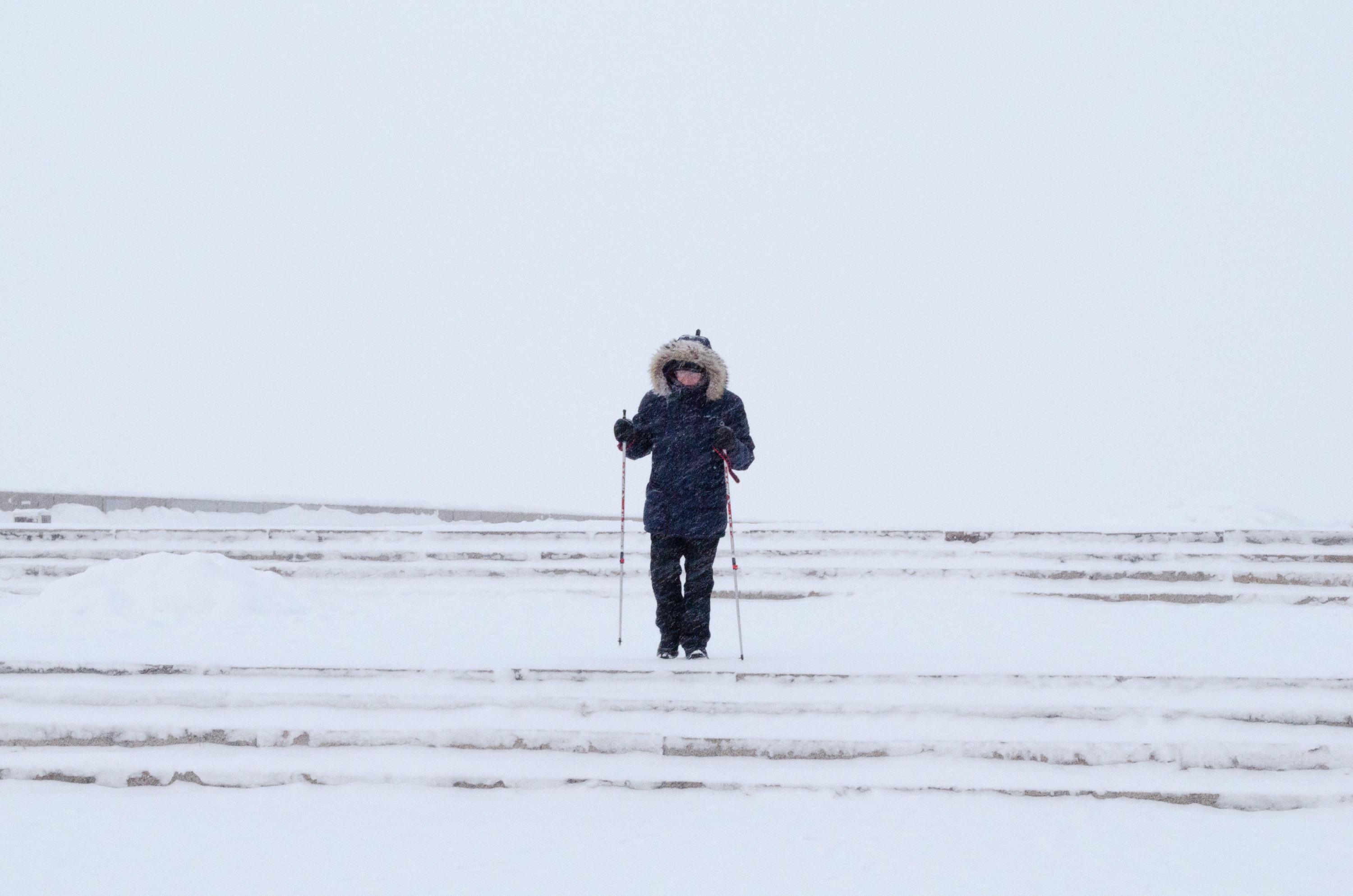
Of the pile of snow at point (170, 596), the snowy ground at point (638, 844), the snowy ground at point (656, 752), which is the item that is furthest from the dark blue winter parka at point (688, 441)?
the pile of snow at point (170, 596)

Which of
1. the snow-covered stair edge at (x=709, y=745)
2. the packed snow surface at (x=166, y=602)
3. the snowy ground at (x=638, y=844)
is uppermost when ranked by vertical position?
the packed snow surface at (x=166, y=602)

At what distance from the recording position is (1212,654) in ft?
19.9

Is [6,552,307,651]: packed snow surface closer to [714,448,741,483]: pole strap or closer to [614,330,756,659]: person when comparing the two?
[614,330,756,659]: person

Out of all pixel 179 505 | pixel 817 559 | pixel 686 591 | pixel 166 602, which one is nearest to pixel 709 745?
pixel 686 591

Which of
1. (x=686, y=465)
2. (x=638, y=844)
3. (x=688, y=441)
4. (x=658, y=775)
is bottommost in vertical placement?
(x=638, y=844)

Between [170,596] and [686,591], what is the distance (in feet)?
12.9

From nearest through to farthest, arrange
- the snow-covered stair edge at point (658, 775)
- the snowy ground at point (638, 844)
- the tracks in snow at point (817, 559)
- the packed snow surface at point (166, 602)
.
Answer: the snowy ground at point (638, 844), the snow-covered stair edge at point (658, 775), the packed snow surface at point (166, 602), the tracks in snow at point (817, 559)

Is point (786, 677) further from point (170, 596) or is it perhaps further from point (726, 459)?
point (170, 596)

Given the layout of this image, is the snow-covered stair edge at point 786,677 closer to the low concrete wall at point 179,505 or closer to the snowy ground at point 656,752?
the snowy ground at point 656,752

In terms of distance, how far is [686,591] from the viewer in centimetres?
580

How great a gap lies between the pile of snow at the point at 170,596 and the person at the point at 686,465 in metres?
3.17

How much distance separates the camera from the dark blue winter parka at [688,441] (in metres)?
5.71

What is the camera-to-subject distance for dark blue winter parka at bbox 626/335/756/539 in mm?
5715

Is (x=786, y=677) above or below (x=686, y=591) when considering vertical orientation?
below
